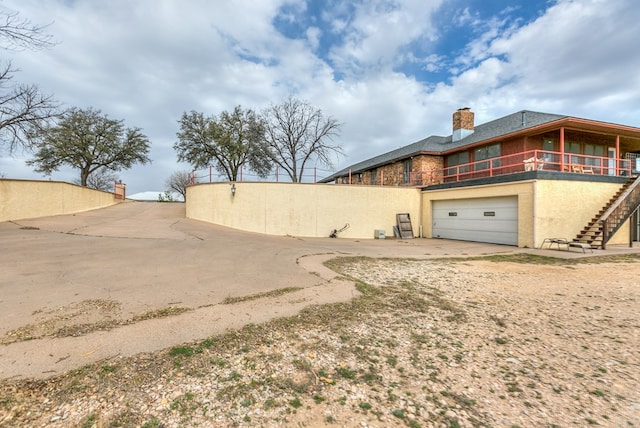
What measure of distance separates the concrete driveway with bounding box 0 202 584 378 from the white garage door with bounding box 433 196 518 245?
19.3 feet

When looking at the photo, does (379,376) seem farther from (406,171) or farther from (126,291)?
(406,171)

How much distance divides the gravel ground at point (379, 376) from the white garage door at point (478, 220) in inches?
367

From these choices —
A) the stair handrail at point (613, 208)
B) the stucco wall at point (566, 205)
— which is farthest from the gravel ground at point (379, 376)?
the stair handrail at point (613, 208)

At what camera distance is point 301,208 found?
54.0 ft

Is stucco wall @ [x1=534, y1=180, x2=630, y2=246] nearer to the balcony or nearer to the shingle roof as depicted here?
the balcony

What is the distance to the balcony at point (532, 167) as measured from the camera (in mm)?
13727

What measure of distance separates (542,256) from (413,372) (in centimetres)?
994

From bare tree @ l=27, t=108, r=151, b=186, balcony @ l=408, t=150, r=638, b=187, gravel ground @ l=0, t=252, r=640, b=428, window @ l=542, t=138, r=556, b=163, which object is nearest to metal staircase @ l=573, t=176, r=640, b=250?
balcony @ l=408, t=150, r=638, b=187

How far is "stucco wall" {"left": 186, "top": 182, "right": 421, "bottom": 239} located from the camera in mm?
16266

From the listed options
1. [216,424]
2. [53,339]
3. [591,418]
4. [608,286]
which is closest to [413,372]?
[591,418]

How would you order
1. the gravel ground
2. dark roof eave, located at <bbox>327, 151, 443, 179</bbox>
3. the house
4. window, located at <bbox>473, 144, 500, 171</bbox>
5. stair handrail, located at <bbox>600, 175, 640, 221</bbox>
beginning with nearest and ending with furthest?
the gravel ground < stair handrail, located at <bbox>600, 175, 640, 221</bbox> < the house < window, located at <bbox>473, 144, 500, 171</bbox> < dark roof eave, located at <bbox>327, 151, 443, 179</bbox>

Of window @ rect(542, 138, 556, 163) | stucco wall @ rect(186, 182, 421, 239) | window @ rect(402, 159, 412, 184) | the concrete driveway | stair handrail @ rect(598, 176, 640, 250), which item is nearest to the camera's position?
the concrete driveway

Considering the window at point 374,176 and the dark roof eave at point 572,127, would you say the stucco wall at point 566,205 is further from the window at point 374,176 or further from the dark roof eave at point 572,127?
the window at point 374,176

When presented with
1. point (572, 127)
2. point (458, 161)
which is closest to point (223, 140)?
point (458, 161)
